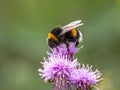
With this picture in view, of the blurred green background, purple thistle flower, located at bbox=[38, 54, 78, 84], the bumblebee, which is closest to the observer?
purple thistle flower, located at bbox=[38, 54, 78, 84]

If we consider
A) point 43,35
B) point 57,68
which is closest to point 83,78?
point 57,68

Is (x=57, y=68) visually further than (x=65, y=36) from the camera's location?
No

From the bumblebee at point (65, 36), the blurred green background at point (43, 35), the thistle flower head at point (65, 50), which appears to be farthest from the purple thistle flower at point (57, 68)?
the blurred green background at point (43, 35)

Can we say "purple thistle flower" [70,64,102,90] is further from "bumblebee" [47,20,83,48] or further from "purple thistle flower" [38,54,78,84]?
"bumblebee" [47,20,83,48]

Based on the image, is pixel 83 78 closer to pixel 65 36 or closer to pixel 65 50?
pixel 65 50

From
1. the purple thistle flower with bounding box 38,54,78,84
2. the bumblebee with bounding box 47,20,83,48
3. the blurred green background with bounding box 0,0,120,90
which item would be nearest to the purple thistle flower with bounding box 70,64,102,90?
the purple thistle flower with bounding box 38,54,78,84

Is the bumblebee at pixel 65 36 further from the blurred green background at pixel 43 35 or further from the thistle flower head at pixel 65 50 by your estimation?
the blurred green background at pixel 43 35

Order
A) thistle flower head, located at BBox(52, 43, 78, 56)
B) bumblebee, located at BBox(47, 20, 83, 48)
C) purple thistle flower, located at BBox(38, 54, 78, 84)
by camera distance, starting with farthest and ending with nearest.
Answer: bumblebee, located at BBox(47, 20, 83, 48), thistle flower head, located at BBox(52, 43, 78, 56), purple thistle flower, located at BBox(38, 54, 78, 84)

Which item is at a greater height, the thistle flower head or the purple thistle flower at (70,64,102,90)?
the thistle flower head

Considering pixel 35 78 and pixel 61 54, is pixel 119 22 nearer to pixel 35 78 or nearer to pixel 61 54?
pixel 35 78
